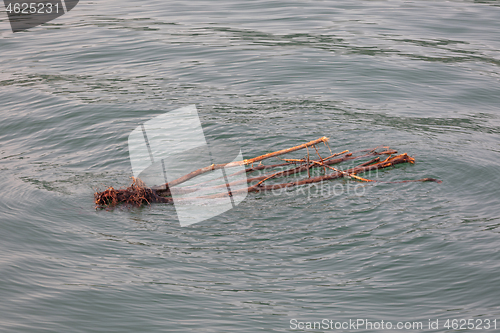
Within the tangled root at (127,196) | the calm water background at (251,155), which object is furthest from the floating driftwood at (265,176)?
the calm water background at (251,155)

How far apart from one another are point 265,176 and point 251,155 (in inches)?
39.6

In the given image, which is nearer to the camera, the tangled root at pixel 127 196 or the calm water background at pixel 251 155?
the calm water background at pixel 251 155

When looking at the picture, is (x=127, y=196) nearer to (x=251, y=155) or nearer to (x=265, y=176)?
(x=265, y=176)

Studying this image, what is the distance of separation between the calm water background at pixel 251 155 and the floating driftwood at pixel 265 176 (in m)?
0.19

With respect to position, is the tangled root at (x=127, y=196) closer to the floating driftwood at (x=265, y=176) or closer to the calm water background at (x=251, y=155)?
the floating driftwood at (x=265, y=176)

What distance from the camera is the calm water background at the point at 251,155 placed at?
5.35 metres

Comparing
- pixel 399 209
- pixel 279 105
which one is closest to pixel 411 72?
pixel 279 105

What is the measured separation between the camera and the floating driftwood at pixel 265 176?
6.99 metres

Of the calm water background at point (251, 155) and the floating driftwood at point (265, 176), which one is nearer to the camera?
the calm water background at point (251, 155)

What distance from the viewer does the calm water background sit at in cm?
535

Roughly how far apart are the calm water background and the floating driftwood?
0.62ft

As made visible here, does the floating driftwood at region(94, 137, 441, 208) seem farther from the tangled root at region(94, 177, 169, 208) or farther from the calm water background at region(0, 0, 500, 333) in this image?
the calm water background at region(0, 0, 500, 333)

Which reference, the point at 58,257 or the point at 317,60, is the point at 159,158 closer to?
the point at 58,257

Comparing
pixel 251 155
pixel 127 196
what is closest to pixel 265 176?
pixel 251 155
